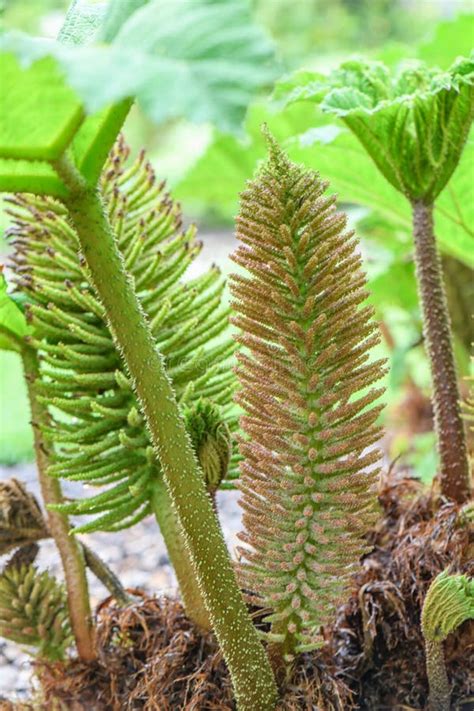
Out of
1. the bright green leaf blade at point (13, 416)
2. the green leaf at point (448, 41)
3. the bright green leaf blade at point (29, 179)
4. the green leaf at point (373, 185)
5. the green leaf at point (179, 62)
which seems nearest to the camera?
the green leaf at point (179, 62)

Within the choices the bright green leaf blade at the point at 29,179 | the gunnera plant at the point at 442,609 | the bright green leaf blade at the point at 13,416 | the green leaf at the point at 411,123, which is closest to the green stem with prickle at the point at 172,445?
the bright green leaf blade at the point at 29,179

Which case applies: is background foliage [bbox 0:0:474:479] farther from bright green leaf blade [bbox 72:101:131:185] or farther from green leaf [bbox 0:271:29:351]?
green leaf [bbox 0:271:29:351]

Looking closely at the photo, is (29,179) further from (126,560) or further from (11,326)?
(126,560)

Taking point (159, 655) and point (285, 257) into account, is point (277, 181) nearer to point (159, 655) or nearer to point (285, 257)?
point (285, 257)

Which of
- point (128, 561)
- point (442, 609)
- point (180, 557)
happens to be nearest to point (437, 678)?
point (442, 609)

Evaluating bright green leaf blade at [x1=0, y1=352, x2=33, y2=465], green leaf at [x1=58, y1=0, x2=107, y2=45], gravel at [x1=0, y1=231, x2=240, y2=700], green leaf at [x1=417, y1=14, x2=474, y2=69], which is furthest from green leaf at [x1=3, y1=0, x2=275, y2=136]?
bright green leaf blade at [x1=0, y1=352, x2=33, y2=465]

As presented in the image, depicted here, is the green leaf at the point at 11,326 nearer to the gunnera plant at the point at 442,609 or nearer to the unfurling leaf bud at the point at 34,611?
the unfurling leaf bud at the point at 34,611
